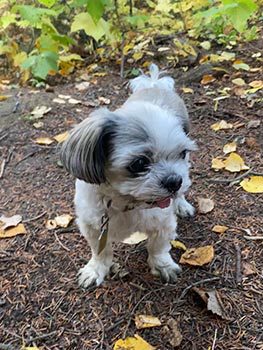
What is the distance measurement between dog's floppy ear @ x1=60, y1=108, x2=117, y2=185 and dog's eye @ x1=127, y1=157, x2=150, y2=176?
0.42 ft

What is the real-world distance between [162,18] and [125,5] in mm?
663

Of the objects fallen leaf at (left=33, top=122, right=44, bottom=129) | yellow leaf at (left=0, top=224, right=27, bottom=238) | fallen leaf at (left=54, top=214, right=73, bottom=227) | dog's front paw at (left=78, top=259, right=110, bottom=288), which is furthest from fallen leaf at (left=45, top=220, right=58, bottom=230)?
fallen leaf at (left=33, top=122, right=44, bottom=129)

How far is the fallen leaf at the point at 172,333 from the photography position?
94.6 inches

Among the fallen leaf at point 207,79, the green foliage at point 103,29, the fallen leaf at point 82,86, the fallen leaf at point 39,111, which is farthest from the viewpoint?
the fallen leaf at point 82,86

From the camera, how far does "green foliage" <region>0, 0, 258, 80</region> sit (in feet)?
16.8

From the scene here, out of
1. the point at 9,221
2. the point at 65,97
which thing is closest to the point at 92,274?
the point at 9,221

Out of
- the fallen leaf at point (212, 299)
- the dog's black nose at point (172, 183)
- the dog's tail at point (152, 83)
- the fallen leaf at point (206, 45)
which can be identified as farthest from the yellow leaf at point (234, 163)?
the fallen leaf at point (206, 45)

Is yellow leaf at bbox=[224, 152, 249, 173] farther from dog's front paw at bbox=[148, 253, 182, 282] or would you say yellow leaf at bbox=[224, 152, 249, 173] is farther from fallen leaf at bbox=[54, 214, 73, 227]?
fallen leaf at bbox=[54, 214, 73, 227]

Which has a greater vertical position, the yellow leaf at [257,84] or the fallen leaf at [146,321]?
the fallen leaf at [146,321]

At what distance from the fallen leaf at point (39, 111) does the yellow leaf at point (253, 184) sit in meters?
2.03

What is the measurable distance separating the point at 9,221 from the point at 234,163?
165 centimetres

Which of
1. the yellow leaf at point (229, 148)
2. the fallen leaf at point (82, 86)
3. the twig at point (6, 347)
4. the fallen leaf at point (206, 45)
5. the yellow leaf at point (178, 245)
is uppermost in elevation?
the twig at point (6, 347)

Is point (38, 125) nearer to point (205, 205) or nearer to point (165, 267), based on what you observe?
point (205, 205)

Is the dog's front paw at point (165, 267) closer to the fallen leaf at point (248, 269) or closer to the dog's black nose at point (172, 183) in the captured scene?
the fallen leaf at point (248, 269)
